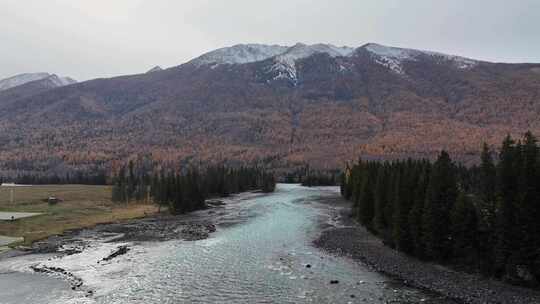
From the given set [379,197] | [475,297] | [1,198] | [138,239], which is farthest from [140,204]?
[475,297]

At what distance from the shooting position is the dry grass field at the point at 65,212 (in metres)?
88.2

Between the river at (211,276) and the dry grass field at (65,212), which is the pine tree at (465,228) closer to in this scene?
the river at (211,276)

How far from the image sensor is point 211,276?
50.1m

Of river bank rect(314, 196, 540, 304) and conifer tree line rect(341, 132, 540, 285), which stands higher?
conifer tree line rect(341, 132, 540, 285)

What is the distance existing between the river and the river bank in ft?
7.10

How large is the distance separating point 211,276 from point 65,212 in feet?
253

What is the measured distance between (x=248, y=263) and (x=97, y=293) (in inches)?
709

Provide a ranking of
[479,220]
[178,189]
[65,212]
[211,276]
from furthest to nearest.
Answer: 1. [178,189]
2. [65,212]
3. [211,276]
4. [479,220]

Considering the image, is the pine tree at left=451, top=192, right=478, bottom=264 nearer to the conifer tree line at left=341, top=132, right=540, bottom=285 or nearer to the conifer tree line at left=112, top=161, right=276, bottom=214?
the conifer tree line at left=341, top=132, right=540, bottom=285

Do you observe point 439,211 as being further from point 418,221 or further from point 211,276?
point 211,276

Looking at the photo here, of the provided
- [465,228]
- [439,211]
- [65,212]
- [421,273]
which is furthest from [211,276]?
[65,212]

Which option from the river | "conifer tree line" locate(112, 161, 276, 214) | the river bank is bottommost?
the river

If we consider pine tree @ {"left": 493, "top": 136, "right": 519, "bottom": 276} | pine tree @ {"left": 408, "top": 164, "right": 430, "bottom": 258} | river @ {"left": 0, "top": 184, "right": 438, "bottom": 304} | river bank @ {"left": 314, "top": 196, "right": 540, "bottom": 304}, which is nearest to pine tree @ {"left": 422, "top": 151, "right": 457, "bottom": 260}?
pine tree @ {"left": 408, "top": 164, "right": 430, "bottom": 258}

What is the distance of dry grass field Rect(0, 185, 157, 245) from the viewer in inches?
3474
